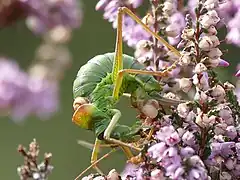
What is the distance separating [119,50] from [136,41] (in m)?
0.15

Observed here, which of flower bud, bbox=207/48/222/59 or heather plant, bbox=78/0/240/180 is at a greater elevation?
flower bud, bbox=207/48/222/59

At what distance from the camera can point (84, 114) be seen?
817 millimetres

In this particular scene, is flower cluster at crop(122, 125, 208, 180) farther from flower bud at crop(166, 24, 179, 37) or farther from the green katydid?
flower bud at crop(166, 24, 179, 37)

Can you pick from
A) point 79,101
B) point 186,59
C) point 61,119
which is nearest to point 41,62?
point 79,101

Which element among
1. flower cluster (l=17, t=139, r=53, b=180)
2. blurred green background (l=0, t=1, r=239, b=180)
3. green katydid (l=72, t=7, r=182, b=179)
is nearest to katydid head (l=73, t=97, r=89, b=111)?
green katydid (l=72, t=7, r=182, b=179)

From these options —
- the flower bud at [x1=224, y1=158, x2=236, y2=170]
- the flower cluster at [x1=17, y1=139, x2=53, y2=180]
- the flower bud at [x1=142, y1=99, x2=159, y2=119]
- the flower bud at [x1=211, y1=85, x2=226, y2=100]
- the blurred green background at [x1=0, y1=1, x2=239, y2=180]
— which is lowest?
the blurred green background at [x1=0, y1=1, x2=239, y2=180]

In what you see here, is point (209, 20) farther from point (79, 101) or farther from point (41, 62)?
point (41, 62)

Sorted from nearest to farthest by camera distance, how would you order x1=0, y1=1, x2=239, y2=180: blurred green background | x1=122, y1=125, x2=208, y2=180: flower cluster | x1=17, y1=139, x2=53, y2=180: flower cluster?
x1=122, y1=125, x2=208, y2=180: flower cluster
x1=17, y1=139, x2=53, y2=180: flower cluster
x1=0, y1=1, x2=239, y2=180: blurred green background

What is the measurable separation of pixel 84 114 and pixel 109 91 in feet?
0.15

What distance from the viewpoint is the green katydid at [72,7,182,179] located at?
2.68ft

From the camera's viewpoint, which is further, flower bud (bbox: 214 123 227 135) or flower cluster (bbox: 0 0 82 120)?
flower cluster (bbox: 0 0 82 120)

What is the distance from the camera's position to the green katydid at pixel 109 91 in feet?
2.68

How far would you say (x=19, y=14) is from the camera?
166cm

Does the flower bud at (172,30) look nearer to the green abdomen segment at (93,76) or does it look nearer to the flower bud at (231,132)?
the green abdomen segment at (93,76)
